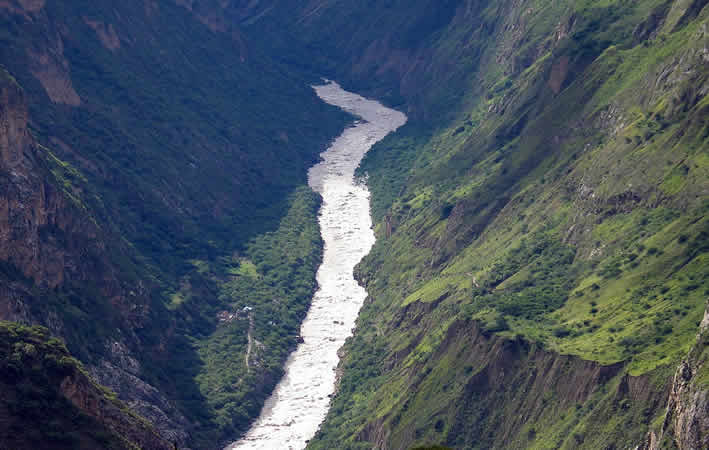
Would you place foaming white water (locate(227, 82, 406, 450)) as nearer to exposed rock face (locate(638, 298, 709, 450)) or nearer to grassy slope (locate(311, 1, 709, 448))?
grassy slope (locate(311, 1, 709, 448))

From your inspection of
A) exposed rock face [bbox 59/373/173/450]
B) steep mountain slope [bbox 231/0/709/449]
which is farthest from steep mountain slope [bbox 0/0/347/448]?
exposed rock face [bbox 59/373/173/450]

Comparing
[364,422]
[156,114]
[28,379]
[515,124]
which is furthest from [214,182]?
[28,379]

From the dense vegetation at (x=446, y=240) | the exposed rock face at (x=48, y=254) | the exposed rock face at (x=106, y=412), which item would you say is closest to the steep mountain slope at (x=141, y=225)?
the exposed rock face at (x=48, y=254)

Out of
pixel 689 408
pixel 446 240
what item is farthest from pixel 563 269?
pixel 689 408

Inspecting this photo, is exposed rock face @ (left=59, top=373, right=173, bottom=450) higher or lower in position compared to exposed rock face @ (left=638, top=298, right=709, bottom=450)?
higher

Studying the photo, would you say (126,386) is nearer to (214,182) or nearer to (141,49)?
(214,182)

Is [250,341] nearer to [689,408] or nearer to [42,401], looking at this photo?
[42,401]
